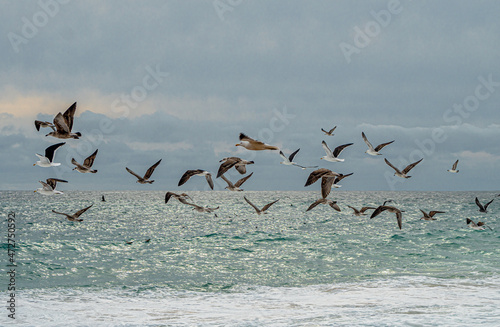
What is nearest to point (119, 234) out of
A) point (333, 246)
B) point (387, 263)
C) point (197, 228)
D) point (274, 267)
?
point (197, 228)

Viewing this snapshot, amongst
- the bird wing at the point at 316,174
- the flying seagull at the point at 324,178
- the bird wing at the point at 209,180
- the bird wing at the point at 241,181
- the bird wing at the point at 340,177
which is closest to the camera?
the bird wing at the point at 316,174

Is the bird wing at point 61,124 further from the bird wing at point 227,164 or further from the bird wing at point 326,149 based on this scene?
the bird wing at point 326,149

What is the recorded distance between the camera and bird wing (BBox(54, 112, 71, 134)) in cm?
1416

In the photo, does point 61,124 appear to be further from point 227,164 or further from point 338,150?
point 338,150

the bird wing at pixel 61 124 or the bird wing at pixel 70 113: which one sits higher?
the bird wing at pixel 70 113

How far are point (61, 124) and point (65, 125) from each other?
12 centimetres

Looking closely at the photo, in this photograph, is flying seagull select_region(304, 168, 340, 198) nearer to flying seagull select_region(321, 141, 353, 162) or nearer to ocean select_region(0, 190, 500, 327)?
flying seagull select_region(321, 141, 353, 162)

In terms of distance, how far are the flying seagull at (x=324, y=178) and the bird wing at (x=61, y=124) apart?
287 inches

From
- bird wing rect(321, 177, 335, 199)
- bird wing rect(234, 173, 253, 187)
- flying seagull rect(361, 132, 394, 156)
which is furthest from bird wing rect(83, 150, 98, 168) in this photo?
flying seagull rect(361, 132, 394, 156)

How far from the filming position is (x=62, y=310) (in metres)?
15.0

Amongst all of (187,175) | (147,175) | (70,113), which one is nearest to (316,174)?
(187,175)

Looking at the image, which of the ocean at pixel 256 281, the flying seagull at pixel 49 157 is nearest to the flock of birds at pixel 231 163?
the flying seagull at pixel 49 157

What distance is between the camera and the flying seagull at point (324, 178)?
14.7 metres

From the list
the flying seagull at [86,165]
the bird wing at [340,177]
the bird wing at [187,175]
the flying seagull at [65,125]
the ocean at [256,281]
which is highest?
the flying seagull at [65,125]
